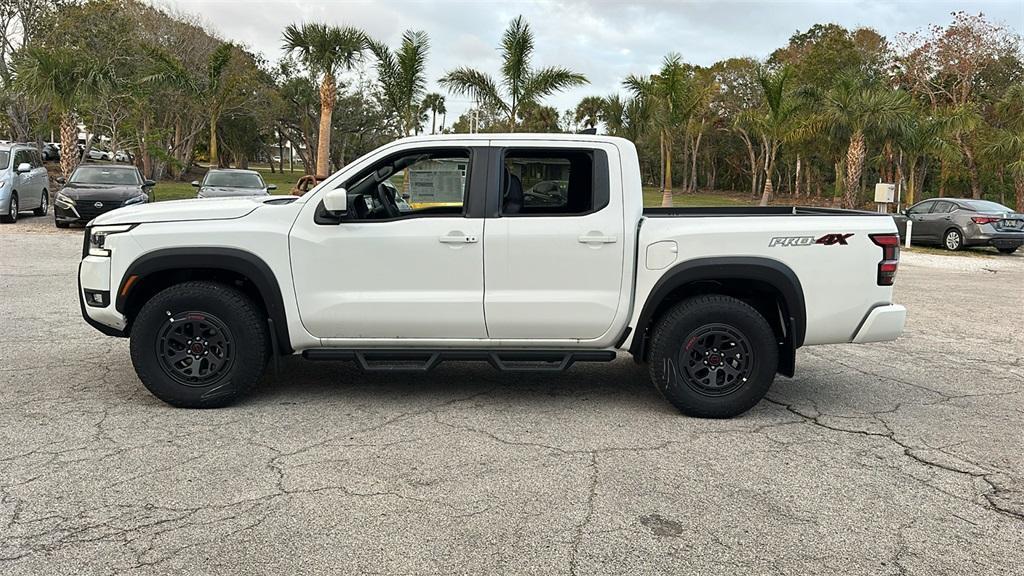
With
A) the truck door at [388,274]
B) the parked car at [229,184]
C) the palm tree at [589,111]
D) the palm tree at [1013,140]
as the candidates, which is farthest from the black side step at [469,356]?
the palm tree at [589,111]

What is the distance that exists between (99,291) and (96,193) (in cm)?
1400

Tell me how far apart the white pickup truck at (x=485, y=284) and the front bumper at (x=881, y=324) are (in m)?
0.01

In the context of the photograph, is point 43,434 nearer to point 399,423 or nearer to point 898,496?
point 399,423

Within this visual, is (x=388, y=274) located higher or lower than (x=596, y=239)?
lower

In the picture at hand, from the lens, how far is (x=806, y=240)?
507 centimetres

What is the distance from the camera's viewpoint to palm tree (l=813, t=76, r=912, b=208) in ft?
80.7

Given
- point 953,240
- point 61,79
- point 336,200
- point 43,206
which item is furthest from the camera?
point 61,79

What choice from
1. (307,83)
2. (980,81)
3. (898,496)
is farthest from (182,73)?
(980,81)

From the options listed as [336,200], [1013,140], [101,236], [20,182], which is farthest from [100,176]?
[1013,140]

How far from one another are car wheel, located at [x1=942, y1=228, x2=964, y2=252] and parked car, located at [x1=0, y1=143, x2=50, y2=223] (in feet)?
73.8

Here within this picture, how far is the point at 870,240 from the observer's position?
510cm

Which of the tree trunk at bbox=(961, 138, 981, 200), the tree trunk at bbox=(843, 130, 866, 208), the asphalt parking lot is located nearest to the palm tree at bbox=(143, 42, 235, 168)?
the tree trunk at bbox=(843, 130, 866, 208)

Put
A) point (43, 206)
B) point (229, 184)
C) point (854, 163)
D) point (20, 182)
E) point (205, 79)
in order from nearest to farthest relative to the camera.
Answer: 1. point (229, 184)
2. point (20, 182)
3. point (43, 206)
4. point (854, 163)
5. point (205, 79)

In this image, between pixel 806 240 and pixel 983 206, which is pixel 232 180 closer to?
pixel 806 240
